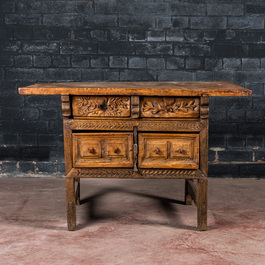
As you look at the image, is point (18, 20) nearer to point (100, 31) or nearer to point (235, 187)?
point (100, 31)

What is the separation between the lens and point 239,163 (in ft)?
15.4

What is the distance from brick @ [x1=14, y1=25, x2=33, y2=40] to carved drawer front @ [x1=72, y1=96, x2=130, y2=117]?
1.98 m

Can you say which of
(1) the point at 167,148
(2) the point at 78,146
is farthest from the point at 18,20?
(1) the point at 167,148

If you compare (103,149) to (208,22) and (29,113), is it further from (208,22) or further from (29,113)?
(208,22)

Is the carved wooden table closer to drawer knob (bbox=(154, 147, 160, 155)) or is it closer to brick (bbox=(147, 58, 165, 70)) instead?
drawer knob (bbox=(154, 147, 160, 155))

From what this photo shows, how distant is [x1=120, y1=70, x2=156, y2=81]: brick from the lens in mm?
4641

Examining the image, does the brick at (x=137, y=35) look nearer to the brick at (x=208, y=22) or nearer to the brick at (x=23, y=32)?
the brick at (x=208, y=22)

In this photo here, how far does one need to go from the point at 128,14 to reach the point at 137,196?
79.5 inches

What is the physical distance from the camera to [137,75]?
4645 millimetres

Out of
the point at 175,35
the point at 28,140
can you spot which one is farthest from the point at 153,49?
the point at 28,140

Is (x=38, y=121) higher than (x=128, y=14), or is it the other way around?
(x=128, y=14)

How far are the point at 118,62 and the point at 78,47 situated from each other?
1.57 ft

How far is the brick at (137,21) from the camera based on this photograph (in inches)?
180

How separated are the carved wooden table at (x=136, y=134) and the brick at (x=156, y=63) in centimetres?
168
